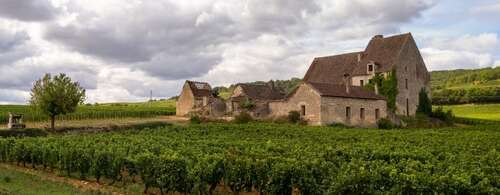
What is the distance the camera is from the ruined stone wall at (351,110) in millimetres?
49531

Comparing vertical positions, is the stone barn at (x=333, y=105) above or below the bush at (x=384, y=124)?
above

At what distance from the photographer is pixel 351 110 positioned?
5134 centimetres

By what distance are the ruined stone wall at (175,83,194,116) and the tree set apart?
1893 cm

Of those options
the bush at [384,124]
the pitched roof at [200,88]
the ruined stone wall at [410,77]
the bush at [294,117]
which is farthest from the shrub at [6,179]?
the ruined stone wall at [410,77]

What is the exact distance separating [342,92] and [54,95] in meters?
26.0

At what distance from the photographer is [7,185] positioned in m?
17.9

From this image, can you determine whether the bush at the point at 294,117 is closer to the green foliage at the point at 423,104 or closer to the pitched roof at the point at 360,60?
the pitched roof at the point at 360,60

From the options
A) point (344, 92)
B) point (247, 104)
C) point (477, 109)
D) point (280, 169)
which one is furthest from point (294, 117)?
point (477, 109)

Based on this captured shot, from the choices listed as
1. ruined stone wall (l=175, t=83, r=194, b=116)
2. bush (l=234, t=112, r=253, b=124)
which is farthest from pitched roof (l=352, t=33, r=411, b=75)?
ruined stone wall (l=175, t=83, r=194, b=116)

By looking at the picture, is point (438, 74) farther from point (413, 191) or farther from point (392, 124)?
point (413, 191)

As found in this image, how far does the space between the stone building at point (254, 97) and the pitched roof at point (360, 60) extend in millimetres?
6042

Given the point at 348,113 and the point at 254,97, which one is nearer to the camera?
the point at 348,113

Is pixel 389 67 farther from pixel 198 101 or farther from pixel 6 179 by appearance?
pixel 6 179

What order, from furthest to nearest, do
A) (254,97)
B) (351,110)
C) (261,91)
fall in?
(261,91) < (254,97) < (351,110)
